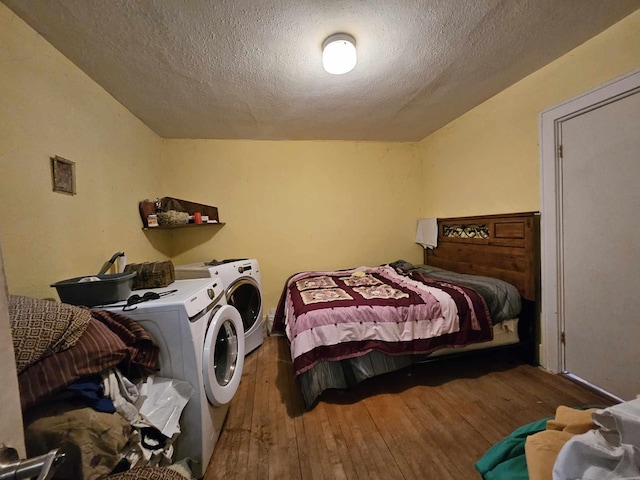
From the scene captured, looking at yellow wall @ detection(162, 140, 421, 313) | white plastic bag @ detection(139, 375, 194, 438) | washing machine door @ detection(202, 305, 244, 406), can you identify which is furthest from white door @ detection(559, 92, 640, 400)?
white plastic bag @ detection(139, 375, 194, 438)

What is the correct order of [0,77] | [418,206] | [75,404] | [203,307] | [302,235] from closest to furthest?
1. [75,404]
2. [0,77]
3. [203,307]
4. [302,235]
5. [418,206]

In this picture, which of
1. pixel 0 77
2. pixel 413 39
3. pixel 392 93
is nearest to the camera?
pixel 0 77

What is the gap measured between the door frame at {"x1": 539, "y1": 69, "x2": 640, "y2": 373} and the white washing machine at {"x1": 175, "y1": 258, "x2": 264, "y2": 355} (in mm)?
2493

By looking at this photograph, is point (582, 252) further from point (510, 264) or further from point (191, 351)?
point (191, 351)

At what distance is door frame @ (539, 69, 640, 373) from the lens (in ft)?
5.87

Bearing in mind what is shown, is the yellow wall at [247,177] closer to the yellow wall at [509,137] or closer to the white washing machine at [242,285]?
the yellow wall at [509,137]

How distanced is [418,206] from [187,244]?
118 inches

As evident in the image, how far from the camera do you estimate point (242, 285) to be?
2.40 metres

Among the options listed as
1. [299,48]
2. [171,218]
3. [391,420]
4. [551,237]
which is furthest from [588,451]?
[171,218]

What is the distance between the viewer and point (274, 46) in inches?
58.5

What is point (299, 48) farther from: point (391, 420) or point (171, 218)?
point (391, 420)

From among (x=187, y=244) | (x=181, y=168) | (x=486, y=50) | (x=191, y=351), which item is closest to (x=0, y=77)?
(x=191, y=351)

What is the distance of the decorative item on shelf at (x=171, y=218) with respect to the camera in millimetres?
2307

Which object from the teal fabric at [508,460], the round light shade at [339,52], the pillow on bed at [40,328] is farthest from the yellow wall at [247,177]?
the teal fabric at [508,460]
